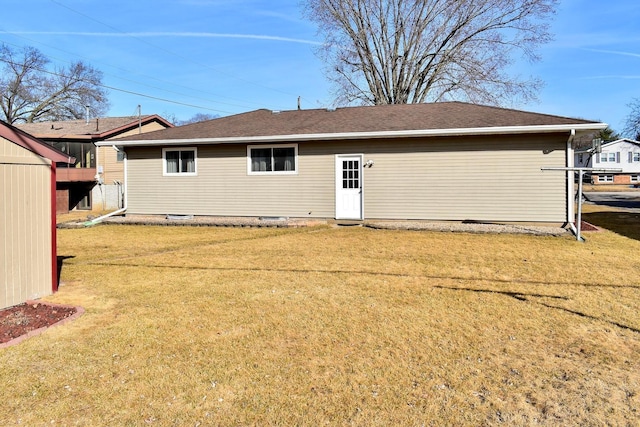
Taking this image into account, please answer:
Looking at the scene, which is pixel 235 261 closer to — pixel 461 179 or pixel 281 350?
pixel 281 350

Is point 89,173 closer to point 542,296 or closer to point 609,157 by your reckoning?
point 542,296

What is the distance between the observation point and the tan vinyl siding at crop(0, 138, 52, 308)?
179 inches

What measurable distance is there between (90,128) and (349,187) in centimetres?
1805

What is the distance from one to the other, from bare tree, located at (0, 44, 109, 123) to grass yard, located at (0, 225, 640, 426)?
119 feet

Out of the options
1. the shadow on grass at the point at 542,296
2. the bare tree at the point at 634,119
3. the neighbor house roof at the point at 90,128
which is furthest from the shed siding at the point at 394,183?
the bare tree at the point at 634,119

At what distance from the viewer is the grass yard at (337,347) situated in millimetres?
2668

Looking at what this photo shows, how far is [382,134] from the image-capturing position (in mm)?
11352

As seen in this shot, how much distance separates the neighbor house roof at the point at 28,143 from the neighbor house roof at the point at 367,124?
293 inches

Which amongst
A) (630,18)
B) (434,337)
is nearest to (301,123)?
(434,337)

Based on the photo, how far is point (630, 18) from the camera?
1689 centimetres

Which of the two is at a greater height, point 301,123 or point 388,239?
point 301,123

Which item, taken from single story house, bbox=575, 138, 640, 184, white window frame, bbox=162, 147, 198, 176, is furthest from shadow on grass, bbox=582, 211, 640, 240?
single story house, bbox=575, 138, 640, 184

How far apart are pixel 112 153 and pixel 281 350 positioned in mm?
21109

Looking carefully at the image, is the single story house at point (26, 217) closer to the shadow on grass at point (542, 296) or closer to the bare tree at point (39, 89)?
the shadow on grass at point (542, 296)
